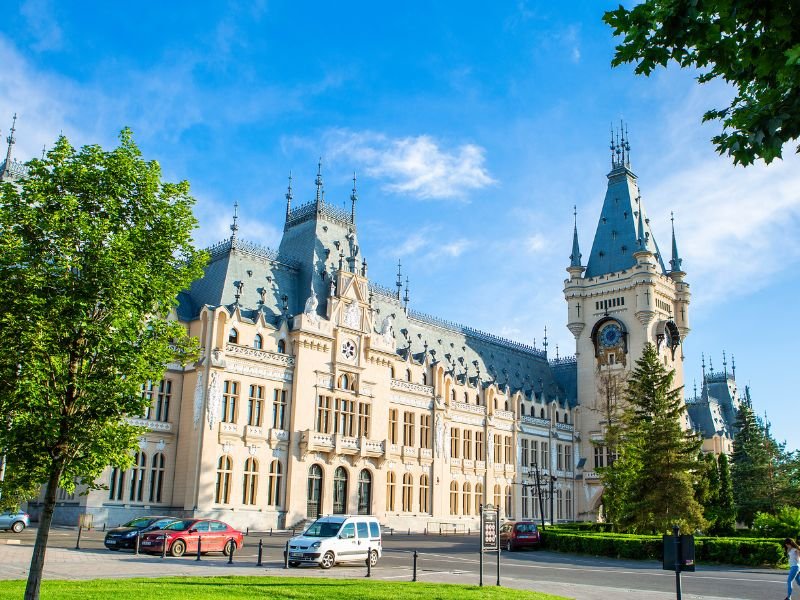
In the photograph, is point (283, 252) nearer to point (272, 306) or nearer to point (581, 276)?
point (272, 306)

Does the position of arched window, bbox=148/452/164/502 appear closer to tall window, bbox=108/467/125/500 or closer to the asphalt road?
tall window, bbox=108/467/125/500

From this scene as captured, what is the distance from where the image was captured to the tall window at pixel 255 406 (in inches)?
2105

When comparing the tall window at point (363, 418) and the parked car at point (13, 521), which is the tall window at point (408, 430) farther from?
the parked car at point (13, 521)

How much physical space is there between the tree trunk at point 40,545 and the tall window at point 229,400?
112 ft

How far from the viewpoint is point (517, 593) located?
20.8m

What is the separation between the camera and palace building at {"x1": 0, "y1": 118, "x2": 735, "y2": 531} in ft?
167

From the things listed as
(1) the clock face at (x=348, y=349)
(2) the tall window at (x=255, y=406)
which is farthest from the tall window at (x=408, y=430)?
(2) the tall window at (x=255, y=406)

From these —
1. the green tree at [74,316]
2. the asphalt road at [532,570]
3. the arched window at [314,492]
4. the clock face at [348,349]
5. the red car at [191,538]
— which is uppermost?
the clock face at [348,349]

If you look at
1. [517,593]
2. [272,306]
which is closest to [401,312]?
[272,306]

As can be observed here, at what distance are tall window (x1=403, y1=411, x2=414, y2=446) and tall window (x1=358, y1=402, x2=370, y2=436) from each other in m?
5.84

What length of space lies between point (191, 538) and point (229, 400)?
20.7 meters

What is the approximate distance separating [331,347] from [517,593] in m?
39.4

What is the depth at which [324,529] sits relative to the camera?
30.7 metres

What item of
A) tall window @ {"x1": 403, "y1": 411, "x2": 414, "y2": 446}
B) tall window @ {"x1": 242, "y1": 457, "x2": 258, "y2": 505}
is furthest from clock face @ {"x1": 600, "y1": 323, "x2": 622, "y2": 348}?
tall window @ {"x1": 242, "y1": 457, "x2": 258, "y2": 505}
